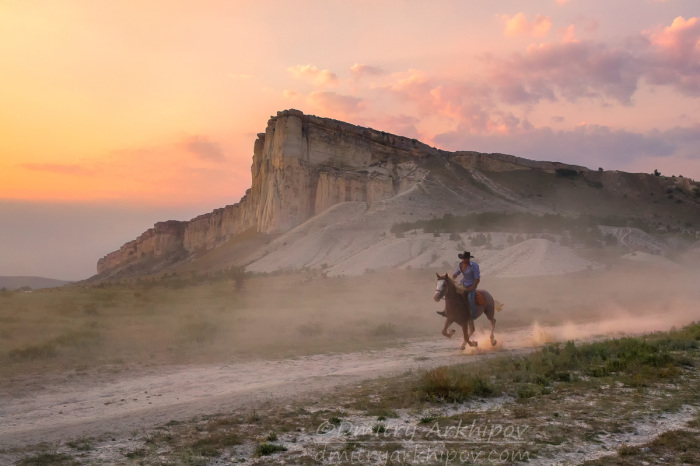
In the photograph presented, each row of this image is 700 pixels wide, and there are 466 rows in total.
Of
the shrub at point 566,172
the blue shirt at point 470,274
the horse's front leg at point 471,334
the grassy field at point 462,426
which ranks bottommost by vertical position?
the grassy field at point 462,426

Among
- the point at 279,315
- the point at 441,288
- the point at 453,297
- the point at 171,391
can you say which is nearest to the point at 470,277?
the point at 453,297

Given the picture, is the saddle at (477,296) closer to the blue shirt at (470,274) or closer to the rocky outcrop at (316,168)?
the blue shirt at (470,274)

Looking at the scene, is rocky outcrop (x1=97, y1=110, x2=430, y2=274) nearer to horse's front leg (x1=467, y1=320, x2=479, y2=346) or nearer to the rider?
horse's front leg (x1=467, y1=320, x2=479, y2=346)

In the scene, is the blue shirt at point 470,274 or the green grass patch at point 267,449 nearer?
the green grass patch at point 267,449

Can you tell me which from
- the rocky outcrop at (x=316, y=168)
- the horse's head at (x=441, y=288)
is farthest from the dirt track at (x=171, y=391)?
the rocky outcrop at (x=316, y=168)

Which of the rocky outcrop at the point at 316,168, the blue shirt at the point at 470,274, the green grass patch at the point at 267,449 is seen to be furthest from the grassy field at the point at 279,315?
the rocky outcrop at the point at 316,168

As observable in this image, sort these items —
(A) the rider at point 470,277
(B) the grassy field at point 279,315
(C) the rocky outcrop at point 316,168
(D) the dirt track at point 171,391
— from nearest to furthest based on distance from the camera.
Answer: (D) the dirt track at point 171,391 → (A) the rider at point 470,277 → (B) the grassy field at point 279,315 → (C) the rocky outcrop at point 316,168

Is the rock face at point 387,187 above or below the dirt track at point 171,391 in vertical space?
above

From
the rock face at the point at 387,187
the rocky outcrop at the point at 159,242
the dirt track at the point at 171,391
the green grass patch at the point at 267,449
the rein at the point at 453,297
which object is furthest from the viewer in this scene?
the rocky outcrop at the point at 159,242

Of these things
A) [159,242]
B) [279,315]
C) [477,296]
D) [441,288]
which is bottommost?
[279,315]

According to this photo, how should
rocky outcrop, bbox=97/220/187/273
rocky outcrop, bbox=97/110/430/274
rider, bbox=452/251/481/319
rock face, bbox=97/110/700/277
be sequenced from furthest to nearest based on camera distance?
rocky outcrop, bbox=97/220/187/273 → rocky outcrop, bbox=97/110/430/274 → rock face, bbox=97/110/700/277 → rider, bbox=452/251/481/319

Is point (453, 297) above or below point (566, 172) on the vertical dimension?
below

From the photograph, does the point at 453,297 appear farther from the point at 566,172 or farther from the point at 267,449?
the point at 566,172

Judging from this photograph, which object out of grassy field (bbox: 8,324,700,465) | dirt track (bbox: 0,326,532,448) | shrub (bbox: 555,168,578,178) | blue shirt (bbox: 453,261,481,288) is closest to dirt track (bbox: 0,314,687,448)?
dirt track (bbox: 0,326,532,448)
